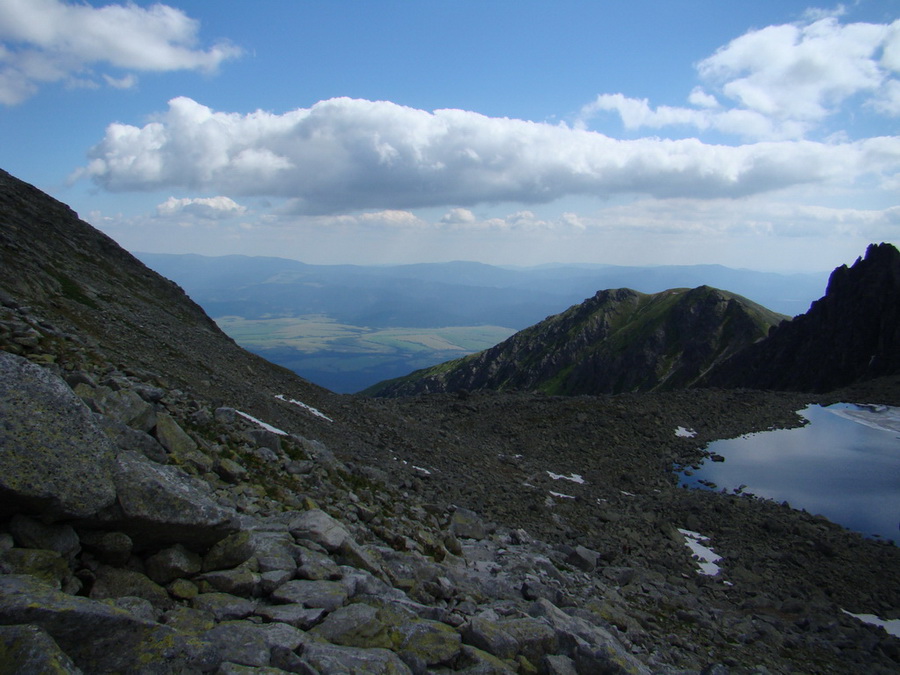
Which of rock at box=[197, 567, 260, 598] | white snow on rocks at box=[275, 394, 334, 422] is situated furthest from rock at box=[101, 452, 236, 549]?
white snow on rocks at box=[275, 394, 334, 422]

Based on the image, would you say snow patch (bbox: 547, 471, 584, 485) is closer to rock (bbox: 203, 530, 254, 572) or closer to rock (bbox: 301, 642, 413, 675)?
rock (bbox: 203, 530, 254, 572)

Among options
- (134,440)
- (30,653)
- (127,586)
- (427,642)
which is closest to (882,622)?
(427,642)

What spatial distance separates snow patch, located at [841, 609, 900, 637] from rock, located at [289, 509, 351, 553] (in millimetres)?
22955

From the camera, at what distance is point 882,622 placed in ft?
72.0

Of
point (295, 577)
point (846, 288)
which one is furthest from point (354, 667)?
point (846, 288)

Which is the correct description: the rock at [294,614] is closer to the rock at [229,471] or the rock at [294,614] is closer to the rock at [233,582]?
the rock at [233,582]

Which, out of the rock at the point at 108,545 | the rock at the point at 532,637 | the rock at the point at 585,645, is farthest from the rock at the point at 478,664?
the rock at the point at 108,545

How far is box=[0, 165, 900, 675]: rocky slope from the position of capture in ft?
25.3

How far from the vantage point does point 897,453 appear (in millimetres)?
49438

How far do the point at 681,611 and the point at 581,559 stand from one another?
13.3 ft

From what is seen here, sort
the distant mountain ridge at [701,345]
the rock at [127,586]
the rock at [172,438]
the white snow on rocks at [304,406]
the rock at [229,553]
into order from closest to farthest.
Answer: the rock at [127,586]
the rock at [229,553]
the rock at [172,438]
the white snow on rocks at [304,406]
the distant mountain ridge at [701,345]

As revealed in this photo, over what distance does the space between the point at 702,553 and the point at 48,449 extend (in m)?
28.7

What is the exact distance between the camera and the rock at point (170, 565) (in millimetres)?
8828

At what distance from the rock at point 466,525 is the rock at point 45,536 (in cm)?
1403
